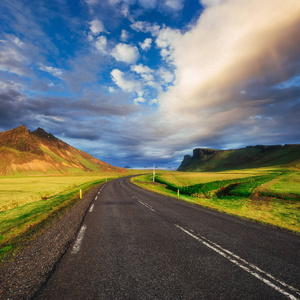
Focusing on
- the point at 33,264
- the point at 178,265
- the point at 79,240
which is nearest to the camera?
the point at 178,265

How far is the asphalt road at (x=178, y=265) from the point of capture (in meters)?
3.60

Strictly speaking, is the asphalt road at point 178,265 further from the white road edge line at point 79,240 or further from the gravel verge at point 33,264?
the gravel verge at point 33,264

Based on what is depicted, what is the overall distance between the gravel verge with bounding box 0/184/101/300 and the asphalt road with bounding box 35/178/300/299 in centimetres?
29

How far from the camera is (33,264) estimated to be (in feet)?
15.7

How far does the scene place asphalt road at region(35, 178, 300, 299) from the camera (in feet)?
11.8

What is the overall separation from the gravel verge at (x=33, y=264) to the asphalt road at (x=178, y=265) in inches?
11.3

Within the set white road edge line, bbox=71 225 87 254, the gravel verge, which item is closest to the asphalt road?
white road edge line, bbox=71 225 87 254

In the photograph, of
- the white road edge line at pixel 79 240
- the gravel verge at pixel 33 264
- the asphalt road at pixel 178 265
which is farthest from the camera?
the white road edge line at pixel 79 240

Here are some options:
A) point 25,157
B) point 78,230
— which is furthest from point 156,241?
point 25,157

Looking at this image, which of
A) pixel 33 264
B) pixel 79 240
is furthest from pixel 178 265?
pixel 33 264

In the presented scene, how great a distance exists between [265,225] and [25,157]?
23028 centimetres

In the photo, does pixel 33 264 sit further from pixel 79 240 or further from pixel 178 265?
pixel 178 265

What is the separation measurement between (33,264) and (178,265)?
419cm

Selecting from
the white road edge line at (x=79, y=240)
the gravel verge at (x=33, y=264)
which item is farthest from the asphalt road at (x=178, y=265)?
the gravel verge at (x=33, y=264)
